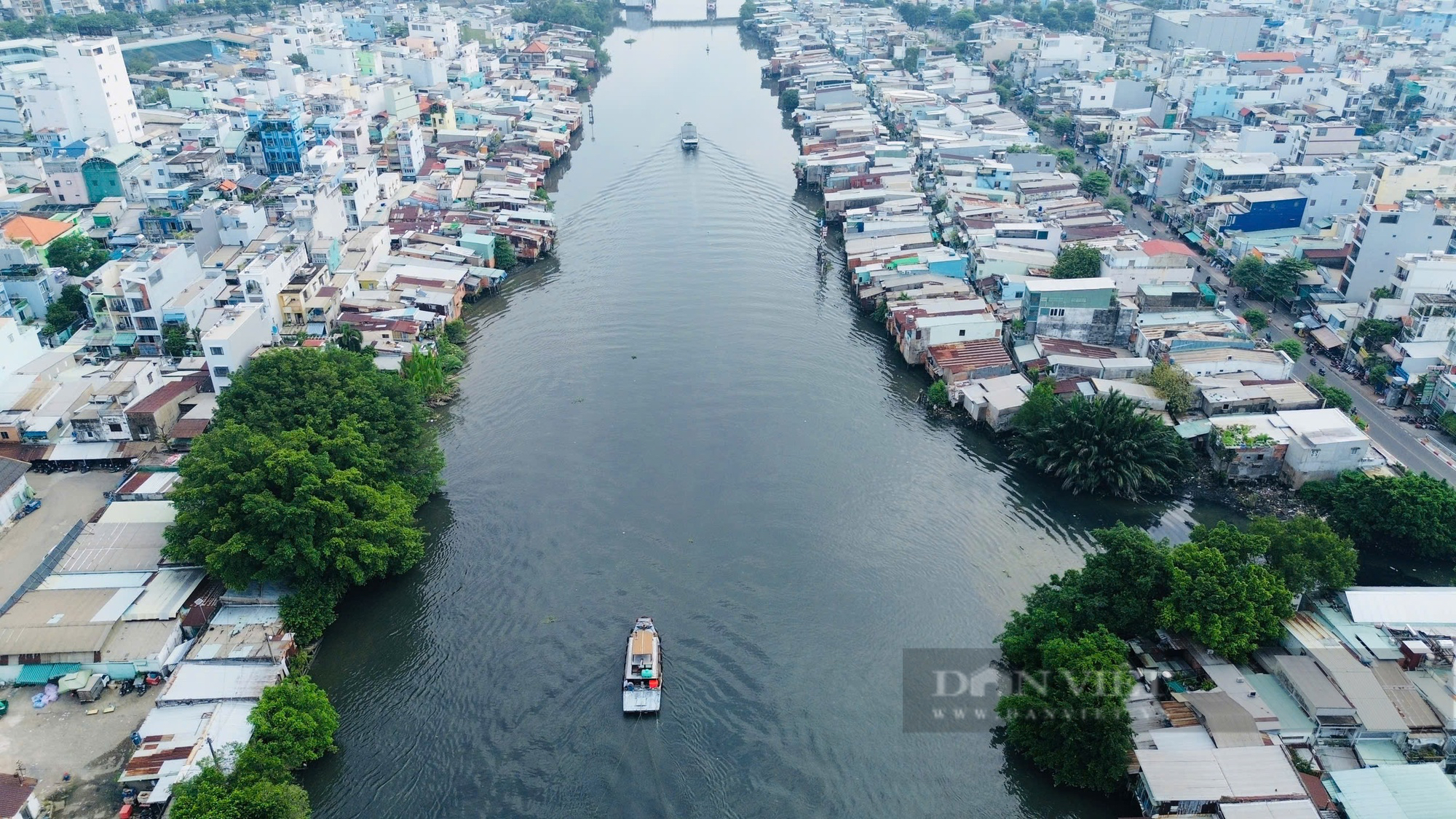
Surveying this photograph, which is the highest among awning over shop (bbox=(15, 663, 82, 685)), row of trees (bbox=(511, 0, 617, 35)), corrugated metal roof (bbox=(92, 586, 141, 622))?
row of trees (bbox=(511, 0, 617, 35))

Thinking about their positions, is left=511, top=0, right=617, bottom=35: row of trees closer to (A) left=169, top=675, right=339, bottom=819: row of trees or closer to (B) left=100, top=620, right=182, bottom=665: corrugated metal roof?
(B) left=100, top=620, right=182, bottom=665: corrugated metal roof

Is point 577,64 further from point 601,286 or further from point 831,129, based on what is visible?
point 601,286

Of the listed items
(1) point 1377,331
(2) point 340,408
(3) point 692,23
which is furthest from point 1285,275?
(3) point 692,23

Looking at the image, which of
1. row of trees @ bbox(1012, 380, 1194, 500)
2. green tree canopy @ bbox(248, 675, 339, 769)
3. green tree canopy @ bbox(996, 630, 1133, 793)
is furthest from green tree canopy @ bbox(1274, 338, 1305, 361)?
green tree canopy @ bbox(248, 675, 339, 769)

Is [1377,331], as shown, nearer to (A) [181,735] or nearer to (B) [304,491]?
(B) [304,491]

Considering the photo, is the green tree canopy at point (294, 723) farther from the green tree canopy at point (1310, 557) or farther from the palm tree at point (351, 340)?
the green tree canopy at point (1310, 557)

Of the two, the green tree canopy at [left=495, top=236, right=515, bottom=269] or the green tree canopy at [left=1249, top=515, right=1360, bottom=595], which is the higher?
the green tree canopy at [left=1249, top=515, right=1360, bottom=595]

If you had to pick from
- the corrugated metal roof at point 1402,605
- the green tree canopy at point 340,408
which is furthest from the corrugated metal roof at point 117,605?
the corrugated metal roof at point 1402,605
